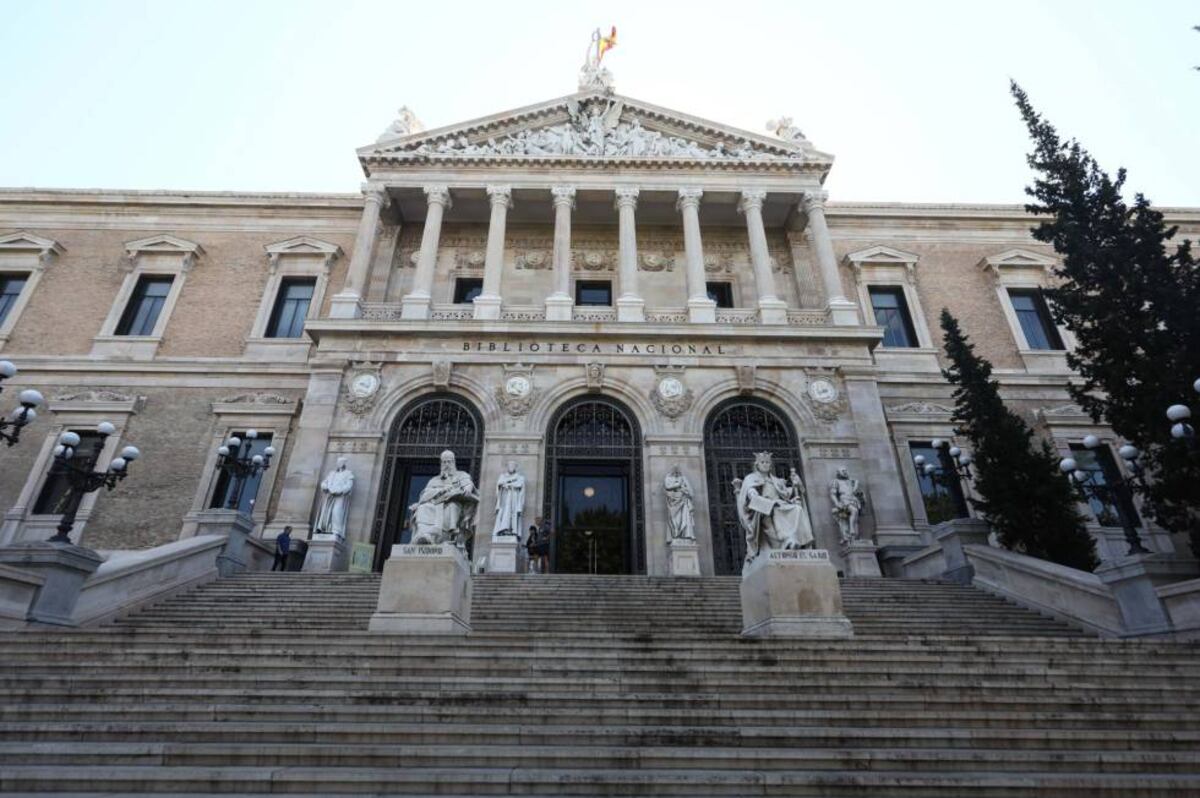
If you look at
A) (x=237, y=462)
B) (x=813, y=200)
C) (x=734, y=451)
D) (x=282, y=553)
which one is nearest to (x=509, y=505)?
(x=282, y=553)

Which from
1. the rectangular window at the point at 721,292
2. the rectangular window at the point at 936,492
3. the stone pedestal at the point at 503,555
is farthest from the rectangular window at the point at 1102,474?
the stone pedestal at the point at 503,555

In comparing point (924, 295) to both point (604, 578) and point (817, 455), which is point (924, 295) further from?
point (604, 578)

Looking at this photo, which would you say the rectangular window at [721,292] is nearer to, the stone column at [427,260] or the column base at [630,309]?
the column base at [630,309]

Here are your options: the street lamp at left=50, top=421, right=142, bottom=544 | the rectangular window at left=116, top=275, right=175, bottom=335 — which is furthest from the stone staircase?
the rectangular window at left=116, top=275, right=175, bottom=335

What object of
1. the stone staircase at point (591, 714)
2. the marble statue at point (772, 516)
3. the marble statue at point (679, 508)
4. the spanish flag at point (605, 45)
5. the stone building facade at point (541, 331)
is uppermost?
the spanish flag at point (605, 45)

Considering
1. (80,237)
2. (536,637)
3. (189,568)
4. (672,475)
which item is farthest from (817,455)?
(80,237)

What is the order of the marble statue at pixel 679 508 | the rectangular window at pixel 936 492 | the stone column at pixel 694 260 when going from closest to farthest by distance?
the marble statue at pixel 679 508 → the rectangular window at pixel 936 492 → the stone column at pixel 694 260

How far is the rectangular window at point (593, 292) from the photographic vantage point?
21281mm

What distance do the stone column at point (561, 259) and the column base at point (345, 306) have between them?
17.4 feet

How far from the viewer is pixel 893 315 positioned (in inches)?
849

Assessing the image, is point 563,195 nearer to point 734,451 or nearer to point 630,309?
point 630,309

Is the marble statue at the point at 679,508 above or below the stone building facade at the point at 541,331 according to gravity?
below

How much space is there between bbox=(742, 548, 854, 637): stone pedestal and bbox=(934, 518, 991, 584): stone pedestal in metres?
5.66

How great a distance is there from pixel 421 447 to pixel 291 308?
313 inches
